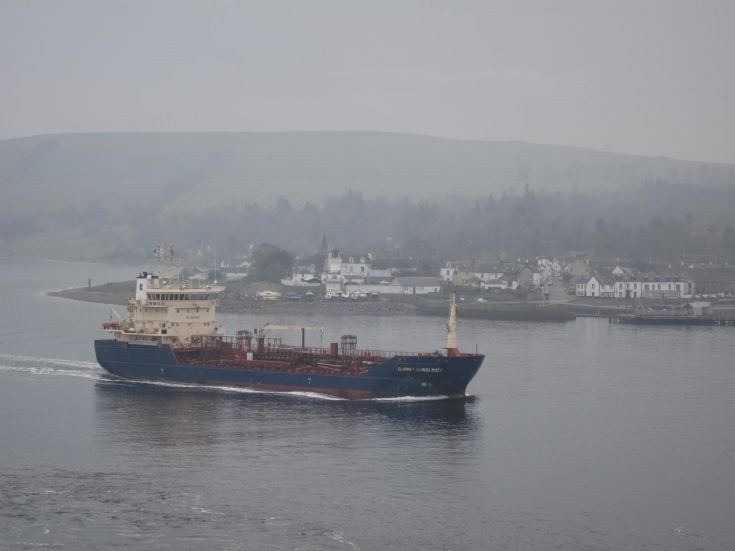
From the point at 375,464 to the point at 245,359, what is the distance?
13.7m

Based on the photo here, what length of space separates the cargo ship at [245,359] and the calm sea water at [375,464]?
0.84 meters

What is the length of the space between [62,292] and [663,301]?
42.2m

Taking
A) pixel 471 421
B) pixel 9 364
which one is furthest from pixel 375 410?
pixel 9 364

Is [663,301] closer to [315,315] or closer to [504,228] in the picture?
[315,315]

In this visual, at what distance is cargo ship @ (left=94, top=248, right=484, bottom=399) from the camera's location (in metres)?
37.4

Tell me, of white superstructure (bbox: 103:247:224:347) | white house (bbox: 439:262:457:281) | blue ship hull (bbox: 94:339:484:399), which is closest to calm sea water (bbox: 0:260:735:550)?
blue ship hull (bbox: 94:339:484:399)

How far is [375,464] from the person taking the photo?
93.7 ft

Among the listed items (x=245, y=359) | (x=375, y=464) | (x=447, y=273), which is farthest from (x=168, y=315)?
(x=447, y=273)

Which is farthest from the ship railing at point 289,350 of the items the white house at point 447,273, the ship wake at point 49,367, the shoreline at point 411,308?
the white house at point 447,273

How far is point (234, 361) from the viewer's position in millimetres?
40969

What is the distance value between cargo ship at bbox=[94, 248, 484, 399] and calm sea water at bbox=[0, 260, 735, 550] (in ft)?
2.77

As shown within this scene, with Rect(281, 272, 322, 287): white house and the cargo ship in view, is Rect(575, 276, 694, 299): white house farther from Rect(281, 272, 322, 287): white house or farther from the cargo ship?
the cargo ship

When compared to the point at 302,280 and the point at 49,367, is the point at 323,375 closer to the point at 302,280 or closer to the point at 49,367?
the point at 49,367

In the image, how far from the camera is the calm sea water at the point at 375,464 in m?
23.4
